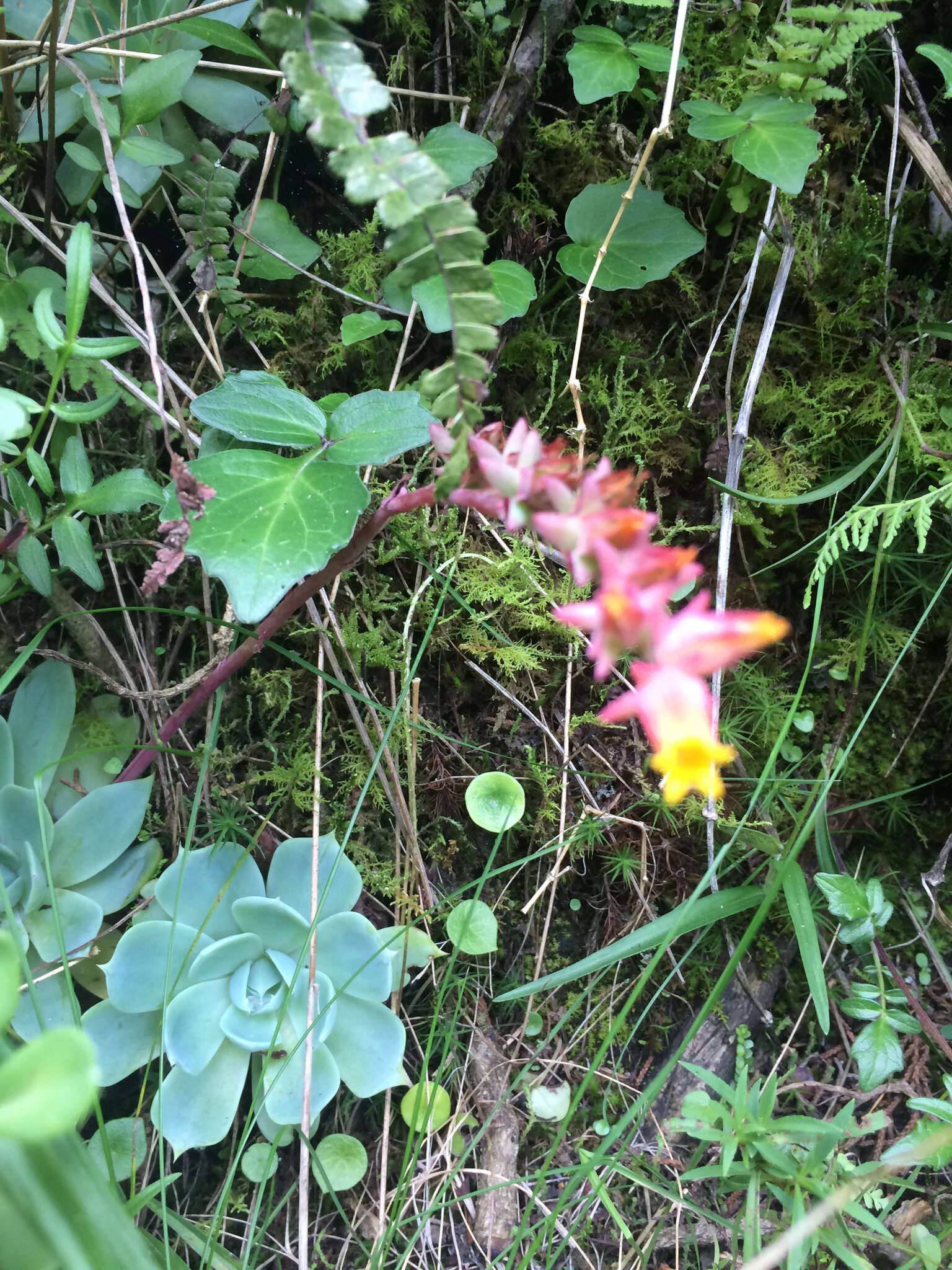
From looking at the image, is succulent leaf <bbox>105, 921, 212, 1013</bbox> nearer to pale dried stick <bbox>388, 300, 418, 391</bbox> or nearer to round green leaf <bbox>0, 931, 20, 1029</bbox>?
round green leaf <bbox>0, 931, 20, 1029</bbox>

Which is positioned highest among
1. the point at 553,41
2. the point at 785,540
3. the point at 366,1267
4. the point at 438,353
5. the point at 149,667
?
the point at 553,41

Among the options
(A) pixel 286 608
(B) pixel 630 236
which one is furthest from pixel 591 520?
(B) pixel 630 236

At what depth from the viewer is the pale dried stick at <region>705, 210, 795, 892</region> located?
159 cm

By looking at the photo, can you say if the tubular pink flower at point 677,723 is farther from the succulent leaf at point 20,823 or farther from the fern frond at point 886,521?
the succulent leaf at point 20,823

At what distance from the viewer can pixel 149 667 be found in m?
1.58

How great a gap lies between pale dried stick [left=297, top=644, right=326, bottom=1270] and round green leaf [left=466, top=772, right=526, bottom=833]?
308 mm

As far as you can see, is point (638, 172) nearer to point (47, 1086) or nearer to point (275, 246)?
point (275, 246)

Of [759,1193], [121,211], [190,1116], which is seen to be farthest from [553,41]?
[759,1193]

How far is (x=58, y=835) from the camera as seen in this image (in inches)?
55.8

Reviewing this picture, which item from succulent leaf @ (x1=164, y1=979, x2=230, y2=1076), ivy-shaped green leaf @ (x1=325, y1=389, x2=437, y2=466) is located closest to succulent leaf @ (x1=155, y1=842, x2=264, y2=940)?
succulent leaf @ (x1=164, y1=979, x2=230, y2=1076)

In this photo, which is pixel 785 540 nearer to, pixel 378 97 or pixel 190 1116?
pixel 378 97

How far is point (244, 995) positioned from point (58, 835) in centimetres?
44

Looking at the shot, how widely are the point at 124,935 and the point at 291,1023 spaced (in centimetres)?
33

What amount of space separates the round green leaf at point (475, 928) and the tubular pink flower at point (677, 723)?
0.98 meters
